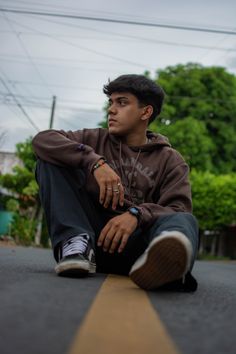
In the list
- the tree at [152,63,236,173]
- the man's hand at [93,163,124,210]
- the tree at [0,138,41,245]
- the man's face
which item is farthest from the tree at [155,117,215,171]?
the man's hand at [93,163,124,210]

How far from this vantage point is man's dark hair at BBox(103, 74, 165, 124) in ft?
11.1

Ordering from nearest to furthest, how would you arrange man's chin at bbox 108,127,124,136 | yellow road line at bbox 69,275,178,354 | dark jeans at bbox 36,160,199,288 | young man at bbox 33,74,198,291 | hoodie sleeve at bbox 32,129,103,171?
yellow road line at bbox 69,275,178,354, young man at bbox 33,74,198,291, dark jeans at bbox 36,160,199,288, hoodie sleeve at bbox 32,129,103,171, man's chin at bbox 108,127,124,136

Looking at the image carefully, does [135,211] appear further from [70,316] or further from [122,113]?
[70,316]

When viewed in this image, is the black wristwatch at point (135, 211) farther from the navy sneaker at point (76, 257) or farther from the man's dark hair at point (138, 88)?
the man's dark hair at point (138, 88)

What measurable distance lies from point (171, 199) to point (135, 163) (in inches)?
15.0

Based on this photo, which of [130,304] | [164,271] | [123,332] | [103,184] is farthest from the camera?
[103,184]

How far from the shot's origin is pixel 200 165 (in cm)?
2900

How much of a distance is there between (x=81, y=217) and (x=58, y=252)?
0.21m

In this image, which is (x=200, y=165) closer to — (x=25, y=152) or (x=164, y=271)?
(x=25, y=152)

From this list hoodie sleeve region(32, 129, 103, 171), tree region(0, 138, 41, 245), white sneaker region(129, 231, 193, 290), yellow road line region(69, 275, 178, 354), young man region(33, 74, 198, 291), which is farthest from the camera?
tree region(0, 138, 41, 245)

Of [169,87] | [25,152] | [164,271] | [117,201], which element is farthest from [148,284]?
[169,87]

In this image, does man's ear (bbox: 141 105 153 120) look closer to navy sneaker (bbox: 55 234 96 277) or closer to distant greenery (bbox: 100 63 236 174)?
navy sneaker (bbox: 55 234 96 277)

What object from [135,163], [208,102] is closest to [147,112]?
[135,163]

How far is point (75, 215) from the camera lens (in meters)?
2.91
